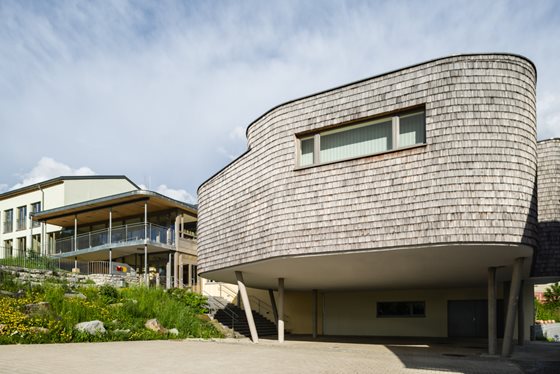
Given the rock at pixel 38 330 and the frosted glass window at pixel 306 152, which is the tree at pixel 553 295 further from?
the rock at pixel 38 330

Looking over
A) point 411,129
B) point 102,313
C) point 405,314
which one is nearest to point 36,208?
point 102,313

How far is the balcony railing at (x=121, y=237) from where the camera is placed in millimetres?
29337

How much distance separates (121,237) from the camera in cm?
3048

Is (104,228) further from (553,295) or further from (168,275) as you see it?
(553,295)

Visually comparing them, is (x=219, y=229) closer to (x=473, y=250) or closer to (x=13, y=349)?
(x=13, y=349)

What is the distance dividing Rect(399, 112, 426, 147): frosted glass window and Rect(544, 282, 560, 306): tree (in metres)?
22.3

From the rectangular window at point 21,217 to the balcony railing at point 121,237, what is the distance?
7.34 metres

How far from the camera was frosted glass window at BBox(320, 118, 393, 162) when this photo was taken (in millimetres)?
13258

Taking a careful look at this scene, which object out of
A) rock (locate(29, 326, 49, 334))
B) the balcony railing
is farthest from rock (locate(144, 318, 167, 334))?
the balcony railing

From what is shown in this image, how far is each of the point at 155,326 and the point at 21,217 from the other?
26363mm

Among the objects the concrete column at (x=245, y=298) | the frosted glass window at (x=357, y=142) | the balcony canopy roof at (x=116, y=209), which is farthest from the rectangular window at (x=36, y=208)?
the frosted glass window at (x=357, y=142)

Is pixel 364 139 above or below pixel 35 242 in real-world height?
above

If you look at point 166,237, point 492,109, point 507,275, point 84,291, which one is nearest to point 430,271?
point 507,275

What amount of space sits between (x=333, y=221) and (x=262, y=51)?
16.0 feet
